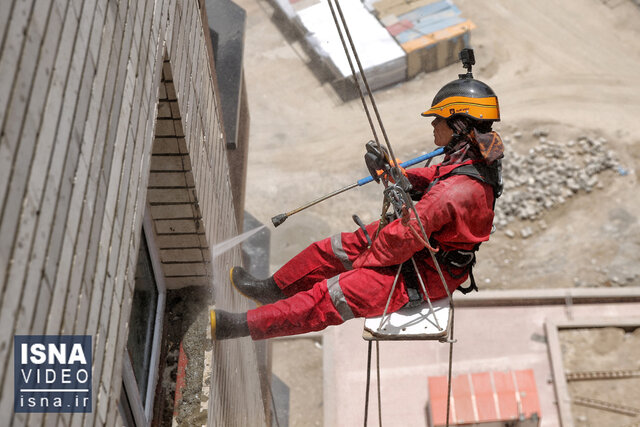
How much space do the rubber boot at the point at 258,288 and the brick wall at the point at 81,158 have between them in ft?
5.33

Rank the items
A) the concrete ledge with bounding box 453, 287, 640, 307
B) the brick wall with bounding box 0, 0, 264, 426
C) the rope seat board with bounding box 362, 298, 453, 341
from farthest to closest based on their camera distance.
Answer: the concrete ledge with bounding box 453, 287, 640, 307, the rope seat board with bounding box 362, 298, 453, 341, the brick wall with bounding box 0, 0, 264, 426

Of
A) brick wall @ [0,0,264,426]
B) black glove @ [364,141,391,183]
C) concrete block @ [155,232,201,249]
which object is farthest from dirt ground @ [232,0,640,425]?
brick wall @ [0,0,264,426]

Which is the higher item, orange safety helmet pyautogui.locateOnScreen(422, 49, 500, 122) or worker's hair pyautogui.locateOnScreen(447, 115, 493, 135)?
orange safety helmet pyautogui.locateOnScreen(422, 49, 500, 122)

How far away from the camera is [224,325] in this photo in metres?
5.95

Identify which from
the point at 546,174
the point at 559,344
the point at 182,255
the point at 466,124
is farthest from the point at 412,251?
the point at 546,174

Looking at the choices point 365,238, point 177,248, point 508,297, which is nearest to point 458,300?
point 508,297

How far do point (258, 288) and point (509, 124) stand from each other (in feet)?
38.6

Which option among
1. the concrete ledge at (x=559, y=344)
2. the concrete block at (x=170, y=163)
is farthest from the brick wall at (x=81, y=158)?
the concrete ledge at (x=559, y=344)

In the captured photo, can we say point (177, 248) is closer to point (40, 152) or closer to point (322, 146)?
point (40, 152)

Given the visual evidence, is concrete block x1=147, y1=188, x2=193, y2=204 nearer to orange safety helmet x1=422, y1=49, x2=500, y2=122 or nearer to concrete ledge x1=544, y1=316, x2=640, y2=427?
orange safety helmet x1=422, y1=49, x2=500, y2=122

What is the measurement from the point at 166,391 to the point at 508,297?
8778 mm

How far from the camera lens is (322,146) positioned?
1725 cm

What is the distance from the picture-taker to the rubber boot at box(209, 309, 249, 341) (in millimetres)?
5898

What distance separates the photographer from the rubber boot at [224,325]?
5898 mm
